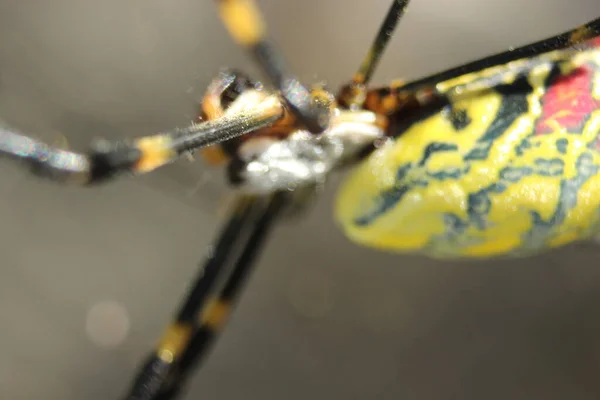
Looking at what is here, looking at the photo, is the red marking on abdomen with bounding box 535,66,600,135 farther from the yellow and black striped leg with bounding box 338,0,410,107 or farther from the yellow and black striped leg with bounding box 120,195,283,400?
the yellow and black striped leg with bounding box 120,195,283,400

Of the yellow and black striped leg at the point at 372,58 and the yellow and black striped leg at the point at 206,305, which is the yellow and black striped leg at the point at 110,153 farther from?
the yellow and black striped leg at the point at 206,305

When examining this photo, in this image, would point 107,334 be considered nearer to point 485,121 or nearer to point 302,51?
point 302,51

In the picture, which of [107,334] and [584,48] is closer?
[584,48]

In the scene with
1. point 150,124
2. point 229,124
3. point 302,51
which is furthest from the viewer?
point 302,51

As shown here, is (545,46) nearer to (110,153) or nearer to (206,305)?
(110,153)

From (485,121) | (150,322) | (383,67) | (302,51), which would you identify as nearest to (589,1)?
(383,67)

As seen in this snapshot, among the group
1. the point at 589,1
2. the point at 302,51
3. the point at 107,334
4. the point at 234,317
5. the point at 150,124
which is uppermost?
the point at 589,1

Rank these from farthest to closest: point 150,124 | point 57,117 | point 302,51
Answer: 1. point 302,51
2. point 150,124
3. point 57,117
